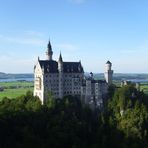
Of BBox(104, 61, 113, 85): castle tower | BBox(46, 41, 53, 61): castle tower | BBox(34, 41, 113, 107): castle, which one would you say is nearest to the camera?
BBox(34, 41, 113, 107): castle

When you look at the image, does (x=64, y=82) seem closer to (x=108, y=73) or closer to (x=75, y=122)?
(x=75, y=122)

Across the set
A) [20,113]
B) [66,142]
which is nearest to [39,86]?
[20,113]

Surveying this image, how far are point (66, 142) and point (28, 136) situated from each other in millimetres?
9307

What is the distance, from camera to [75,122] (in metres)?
92.2

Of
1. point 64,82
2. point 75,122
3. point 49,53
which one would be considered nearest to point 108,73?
point 64,82

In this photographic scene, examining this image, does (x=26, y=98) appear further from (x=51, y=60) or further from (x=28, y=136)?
(x=28, y=136)

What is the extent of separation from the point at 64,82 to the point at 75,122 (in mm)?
16484

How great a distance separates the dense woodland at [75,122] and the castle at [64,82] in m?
2.53

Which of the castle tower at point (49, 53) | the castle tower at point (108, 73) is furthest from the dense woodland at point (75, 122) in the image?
the castle tower at point (49, 53)

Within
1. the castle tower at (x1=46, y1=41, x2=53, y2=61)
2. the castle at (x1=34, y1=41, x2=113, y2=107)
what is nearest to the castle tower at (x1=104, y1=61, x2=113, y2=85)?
the castle at (x1=34, y1=41, x2=113, y2=107)

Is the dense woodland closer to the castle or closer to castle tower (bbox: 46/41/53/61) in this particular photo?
the castle

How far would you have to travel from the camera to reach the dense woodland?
8181cm

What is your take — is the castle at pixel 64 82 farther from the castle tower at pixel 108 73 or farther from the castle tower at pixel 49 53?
the castle tower at pixel 108 73

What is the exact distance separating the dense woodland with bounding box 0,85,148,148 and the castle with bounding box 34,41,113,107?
253 cm
